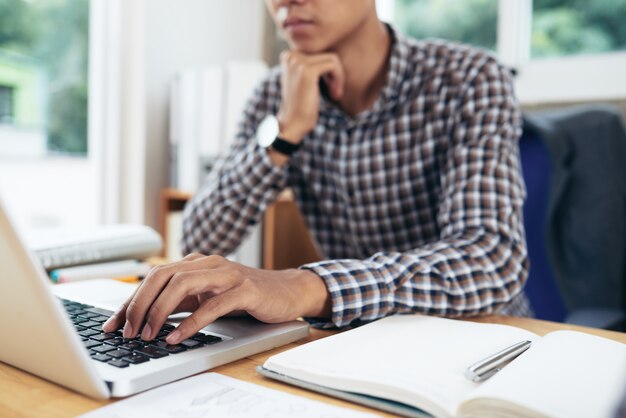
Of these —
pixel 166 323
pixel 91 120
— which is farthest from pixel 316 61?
pixel 91 120

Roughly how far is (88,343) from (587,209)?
3.23ft

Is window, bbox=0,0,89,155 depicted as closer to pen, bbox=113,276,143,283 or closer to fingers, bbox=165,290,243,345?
pen, bbox=113,276,143,283

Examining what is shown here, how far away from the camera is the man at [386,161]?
821 millimetres

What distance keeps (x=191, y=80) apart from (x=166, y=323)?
1448mm

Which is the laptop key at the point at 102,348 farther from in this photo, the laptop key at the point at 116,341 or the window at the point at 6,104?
the window at the point at 6,104

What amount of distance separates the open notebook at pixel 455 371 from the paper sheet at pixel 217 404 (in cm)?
3

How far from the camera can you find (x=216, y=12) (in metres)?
2.27

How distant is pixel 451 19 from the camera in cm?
219

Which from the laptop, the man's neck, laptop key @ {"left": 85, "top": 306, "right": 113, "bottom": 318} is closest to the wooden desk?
the laptop

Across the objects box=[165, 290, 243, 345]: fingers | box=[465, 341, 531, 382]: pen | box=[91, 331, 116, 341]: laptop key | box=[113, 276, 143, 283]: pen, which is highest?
box=[165, 290, 243, 345]: fingers

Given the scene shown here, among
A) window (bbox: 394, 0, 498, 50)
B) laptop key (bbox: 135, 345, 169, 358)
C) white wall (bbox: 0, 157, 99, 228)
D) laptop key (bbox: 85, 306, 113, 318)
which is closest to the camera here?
laptop key (bbox: 135, 345, 169, 358)

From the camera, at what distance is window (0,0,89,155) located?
6.23 feet

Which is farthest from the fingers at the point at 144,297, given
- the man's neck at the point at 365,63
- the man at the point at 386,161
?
the man's neck at the point at 365,63

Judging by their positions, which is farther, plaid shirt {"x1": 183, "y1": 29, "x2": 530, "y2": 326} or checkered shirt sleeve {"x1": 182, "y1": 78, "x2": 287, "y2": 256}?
checkered shirt sleeve {"x1": 182, "y1": 78, "x2": 287, "y2": 256}
